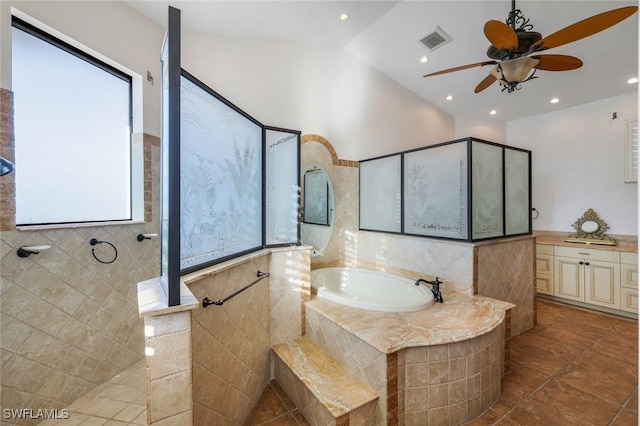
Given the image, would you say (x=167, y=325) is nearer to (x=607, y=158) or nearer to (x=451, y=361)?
(x=451, y=361)

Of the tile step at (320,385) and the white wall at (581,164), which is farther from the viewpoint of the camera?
the white wall at (581,164)

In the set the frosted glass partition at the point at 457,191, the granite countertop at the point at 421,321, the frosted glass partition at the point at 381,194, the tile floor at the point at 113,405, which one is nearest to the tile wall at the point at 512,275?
the frosted glass partition at the point at 457,191

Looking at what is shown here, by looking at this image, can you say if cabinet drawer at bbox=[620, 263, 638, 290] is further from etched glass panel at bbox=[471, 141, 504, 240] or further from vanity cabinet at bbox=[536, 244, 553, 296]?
etched glass panel at bbox=[471, 141, 504, 240]

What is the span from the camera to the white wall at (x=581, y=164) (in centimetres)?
360

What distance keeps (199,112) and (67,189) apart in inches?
50.0

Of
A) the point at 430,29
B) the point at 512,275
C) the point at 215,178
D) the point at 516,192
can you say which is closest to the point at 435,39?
the point at 430,29

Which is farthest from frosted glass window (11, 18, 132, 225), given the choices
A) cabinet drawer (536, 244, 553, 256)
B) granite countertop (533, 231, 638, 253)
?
cabinet drawer (536, 244, 553, 256)

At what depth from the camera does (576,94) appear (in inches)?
146

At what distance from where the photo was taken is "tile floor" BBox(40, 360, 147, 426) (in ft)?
5.29

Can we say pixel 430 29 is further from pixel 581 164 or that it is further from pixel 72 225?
pixel 72 225

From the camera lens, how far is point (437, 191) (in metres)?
2.72

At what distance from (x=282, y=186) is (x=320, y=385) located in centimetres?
155

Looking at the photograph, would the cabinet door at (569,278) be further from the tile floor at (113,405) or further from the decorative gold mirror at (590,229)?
the tile floor at (113,405)

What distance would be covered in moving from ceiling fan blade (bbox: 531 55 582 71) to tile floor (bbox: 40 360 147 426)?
3.66 metres
